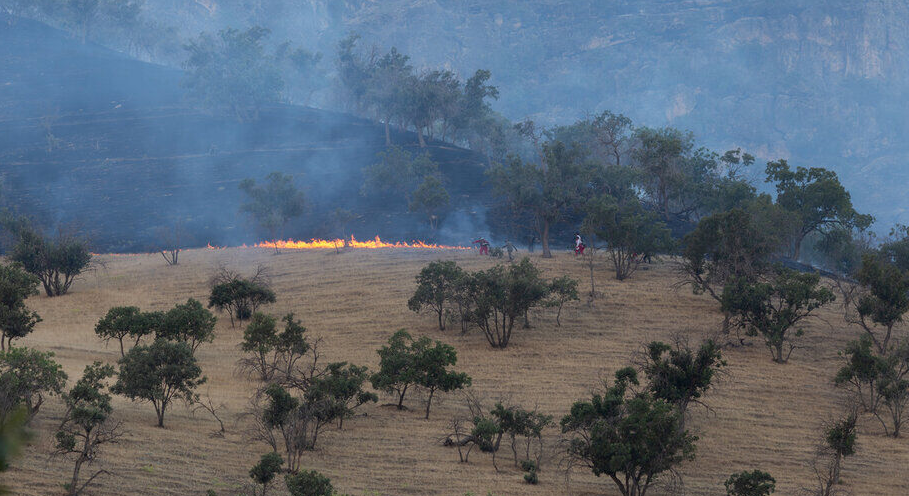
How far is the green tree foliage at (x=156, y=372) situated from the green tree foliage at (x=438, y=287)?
16312mm

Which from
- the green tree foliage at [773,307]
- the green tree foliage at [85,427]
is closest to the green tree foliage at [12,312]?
the green tree foliage at [85,427]

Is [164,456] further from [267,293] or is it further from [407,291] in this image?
[407,291]

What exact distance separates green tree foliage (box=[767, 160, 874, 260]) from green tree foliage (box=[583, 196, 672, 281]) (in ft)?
40.8

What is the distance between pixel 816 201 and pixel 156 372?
48.2 metres

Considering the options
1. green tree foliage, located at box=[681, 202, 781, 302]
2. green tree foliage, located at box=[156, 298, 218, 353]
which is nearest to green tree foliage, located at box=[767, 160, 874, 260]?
green tree foliage, located at box=[681, 202, 781, 302]

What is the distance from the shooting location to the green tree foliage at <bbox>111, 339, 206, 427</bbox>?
23906 mm

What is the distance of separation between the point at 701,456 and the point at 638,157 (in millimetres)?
43728

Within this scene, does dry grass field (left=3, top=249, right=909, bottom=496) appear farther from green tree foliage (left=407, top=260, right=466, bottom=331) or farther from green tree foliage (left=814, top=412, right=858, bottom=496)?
green tree foliage (left=407, top=260, right=466, bottom=331)

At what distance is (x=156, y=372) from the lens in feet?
79.3

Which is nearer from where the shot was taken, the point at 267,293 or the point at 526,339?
the point at 526,339

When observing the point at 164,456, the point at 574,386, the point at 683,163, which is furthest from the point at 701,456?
the point at 683,163

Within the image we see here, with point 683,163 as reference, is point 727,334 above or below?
below

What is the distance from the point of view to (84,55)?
135000 millimetres

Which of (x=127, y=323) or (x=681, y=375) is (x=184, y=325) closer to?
(x=127, y=323)
